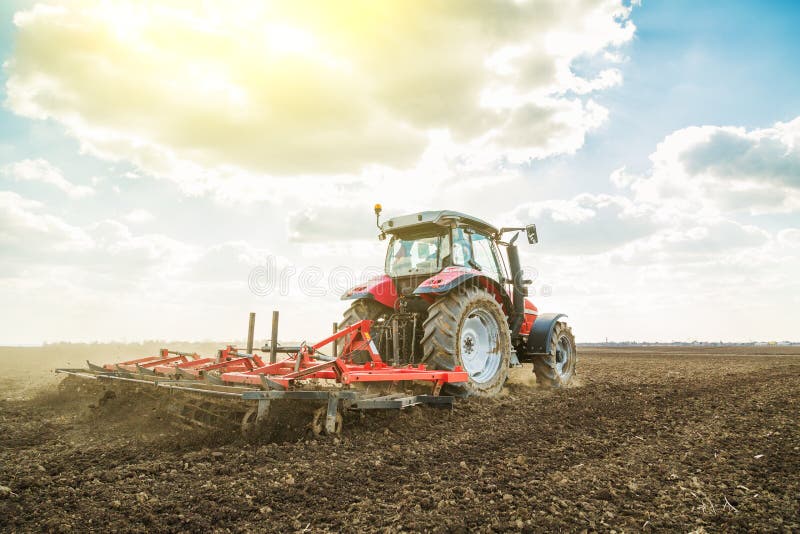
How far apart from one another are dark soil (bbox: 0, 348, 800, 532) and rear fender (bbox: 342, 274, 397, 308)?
1724 millimetres

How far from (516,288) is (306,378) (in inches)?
168

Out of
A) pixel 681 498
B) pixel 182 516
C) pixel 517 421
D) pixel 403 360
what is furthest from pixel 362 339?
pixel 681 498

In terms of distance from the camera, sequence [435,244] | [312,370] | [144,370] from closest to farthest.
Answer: [312,370], [144,370], [435,244]

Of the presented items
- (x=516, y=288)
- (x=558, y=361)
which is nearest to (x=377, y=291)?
(x=516, y=288)

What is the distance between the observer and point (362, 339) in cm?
527

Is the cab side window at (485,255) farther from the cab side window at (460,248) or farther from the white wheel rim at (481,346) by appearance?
the white wheel rim at (481,346)

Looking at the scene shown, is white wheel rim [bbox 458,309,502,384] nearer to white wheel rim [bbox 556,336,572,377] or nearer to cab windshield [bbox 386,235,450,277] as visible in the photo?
cab windshield [bbox 386,235,450,277]

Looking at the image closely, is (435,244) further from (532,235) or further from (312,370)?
(312,370)

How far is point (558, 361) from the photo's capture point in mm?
8352

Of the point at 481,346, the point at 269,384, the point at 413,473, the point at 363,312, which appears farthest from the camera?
the point at 363,312


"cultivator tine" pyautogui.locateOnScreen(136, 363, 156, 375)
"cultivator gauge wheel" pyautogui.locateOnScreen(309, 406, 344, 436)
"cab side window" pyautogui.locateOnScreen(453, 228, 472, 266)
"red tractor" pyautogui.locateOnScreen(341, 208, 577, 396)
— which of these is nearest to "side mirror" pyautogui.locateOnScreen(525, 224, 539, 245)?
"red tractor" pyautogui.locateOnScreen(341, 208, 577, 396)

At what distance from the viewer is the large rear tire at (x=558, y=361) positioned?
25.3 ft

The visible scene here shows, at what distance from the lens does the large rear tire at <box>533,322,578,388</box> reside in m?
7.71

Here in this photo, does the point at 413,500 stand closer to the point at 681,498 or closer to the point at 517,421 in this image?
the point at 681,498
